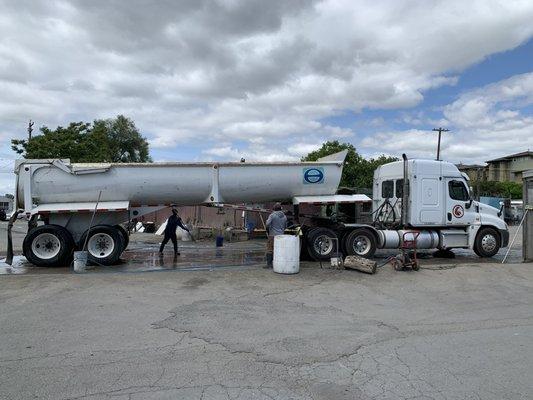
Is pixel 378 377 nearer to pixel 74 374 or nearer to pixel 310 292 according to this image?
pixel 74 374

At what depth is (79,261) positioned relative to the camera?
12.6 metres

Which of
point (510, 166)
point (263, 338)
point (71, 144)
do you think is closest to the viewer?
point (263, 338)

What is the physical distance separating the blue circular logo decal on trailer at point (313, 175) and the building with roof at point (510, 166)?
3134 inches

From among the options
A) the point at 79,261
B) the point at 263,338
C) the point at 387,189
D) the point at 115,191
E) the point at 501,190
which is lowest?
the point at 263,338

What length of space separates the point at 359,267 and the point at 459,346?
5805 mm

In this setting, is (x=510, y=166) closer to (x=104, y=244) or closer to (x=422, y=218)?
(x=422, y=218)

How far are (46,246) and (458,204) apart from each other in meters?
12.2

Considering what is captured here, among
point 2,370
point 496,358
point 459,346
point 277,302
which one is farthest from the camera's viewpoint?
point 277,302

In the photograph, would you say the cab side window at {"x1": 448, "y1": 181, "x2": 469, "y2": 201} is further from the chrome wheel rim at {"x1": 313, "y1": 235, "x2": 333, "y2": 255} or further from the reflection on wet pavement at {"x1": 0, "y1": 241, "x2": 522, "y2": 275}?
the chrome wheel rim at {"x1": 313, "y1": 235, "x2": 333, "y2": 255}

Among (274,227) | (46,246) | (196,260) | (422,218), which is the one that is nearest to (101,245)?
(46,246)

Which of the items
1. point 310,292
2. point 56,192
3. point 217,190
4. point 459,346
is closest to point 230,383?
point 459,346

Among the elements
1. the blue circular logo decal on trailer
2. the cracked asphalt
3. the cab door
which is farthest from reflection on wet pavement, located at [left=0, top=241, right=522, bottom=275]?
the blue circular logo decal on trailer

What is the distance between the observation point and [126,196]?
14.0m

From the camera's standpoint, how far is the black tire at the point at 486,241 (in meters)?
15.5
